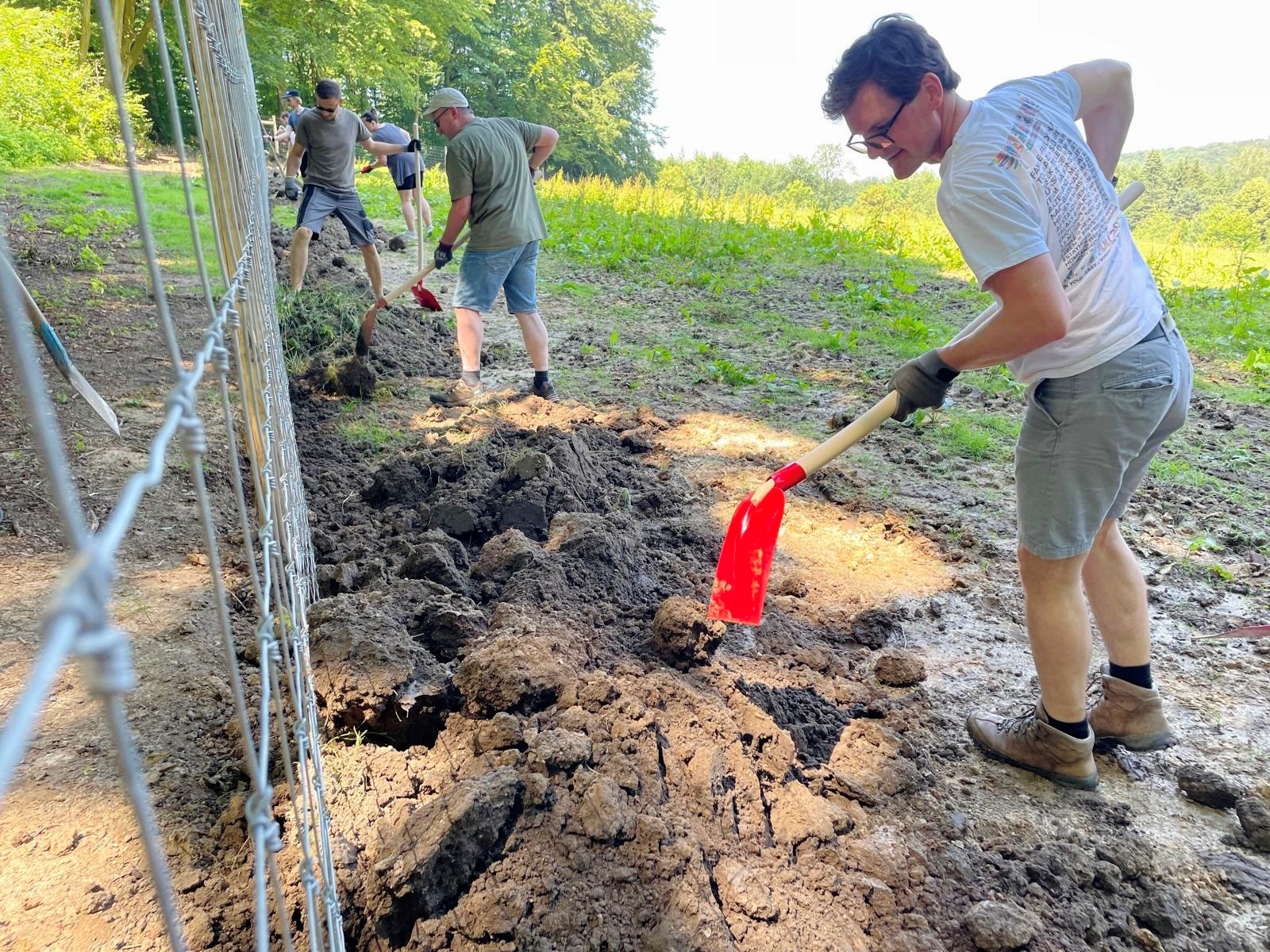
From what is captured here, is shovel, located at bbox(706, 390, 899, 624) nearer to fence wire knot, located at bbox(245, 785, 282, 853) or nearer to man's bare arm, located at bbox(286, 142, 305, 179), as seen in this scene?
fence wire knot, located at bbox(245, 785, 282, 853)

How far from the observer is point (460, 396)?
17.1 feet

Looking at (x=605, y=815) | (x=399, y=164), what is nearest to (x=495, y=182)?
(x=605, y=815)

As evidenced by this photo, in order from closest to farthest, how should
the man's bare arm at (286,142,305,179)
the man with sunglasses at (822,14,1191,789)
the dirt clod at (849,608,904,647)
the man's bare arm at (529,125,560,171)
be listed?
the man with sunglasses at (822,14,1191,789) → the dirt clod at (849,608,904,647) → the man's bare arm at (529,125,560,171) → the man's bare arm at (286,142,305,179)

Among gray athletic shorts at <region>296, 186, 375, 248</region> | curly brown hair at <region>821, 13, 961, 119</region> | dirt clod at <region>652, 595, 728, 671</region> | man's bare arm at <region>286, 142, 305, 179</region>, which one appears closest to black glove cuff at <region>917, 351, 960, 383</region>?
curly brown hair at <region>821, 13, 961, 119</region>

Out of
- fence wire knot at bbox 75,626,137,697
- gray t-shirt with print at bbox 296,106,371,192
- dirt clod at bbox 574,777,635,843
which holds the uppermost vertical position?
gray t-shirt with print at bbox 296,106,371,192

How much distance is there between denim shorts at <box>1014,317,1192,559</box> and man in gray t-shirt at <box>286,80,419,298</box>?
5.62 meters

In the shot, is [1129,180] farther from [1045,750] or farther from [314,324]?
[1045,750]

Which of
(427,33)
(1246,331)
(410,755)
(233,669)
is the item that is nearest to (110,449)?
(410,755)

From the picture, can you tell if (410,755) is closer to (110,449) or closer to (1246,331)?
(110,449)

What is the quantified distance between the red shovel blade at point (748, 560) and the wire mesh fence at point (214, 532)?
4.08ft

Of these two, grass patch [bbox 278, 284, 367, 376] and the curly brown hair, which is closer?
the curly brown hair

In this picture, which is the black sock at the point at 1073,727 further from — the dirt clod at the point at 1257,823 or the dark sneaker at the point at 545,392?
the dark sneaker at the point at 545,392

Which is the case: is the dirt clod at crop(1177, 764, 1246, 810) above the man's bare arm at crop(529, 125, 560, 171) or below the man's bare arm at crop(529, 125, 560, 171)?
below

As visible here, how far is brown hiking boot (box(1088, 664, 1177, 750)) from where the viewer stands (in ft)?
7.81
